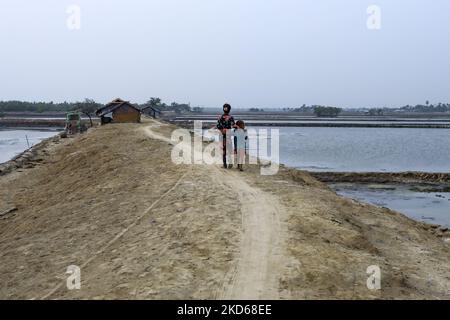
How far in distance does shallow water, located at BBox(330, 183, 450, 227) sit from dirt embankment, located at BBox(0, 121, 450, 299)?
764 centimetres

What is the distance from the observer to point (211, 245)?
7457mm

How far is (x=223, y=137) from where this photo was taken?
13.7 metres

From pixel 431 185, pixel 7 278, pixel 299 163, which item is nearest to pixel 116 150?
pixel 7 278

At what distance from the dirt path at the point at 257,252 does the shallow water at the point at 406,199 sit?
1195 centimetres

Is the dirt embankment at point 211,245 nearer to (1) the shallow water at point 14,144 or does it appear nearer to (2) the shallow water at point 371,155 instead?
(2) the shallow water at point 371,155

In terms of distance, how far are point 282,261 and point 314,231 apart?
1.65 meters

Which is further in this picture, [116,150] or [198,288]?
[116,150]

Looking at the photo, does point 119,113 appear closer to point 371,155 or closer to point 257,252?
point 371,155

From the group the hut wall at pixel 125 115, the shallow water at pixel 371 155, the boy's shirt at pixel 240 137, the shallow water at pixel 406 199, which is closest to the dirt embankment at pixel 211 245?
the boy's shirt at pixel 240 137

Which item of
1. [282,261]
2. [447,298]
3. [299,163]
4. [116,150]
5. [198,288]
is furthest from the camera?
[299,163]

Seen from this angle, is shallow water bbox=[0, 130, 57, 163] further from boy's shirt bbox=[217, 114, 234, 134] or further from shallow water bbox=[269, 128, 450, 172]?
boy's shirt bbox=[217, 114, 234, 134]

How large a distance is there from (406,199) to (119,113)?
27.7 meters

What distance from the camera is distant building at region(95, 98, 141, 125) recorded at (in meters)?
45.0
